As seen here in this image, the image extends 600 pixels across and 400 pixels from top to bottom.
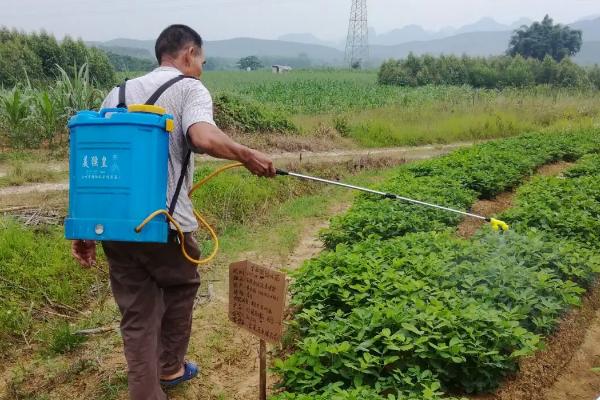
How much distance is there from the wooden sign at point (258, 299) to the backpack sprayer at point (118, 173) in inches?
26.1

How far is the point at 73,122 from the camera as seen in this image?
8.82 ft

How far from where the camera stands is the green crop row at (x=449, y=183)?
20.0ft

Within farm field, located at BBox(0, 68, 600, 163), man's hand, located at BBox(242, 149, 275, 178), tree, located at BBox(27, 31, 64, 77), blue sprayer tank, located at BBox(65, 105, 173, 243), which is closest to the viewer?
blue sprayer tank, located at BBox(65, 105, 173, 243)

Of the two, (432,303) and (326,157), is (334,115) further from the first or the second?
(432,303)

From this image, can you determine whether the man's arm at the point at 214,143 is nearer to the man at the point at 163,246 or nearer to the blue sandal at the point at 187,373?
the man at the point at 163,246

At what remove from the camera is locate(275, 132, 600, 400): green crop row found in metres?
3.21

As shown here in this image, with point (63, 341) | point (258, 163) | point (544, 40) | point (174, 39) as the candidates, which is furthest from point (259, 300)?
point (544, 40)

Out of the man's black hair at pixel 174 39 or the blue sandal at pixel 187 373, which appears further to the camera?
the blue sandal at pixel 187 373

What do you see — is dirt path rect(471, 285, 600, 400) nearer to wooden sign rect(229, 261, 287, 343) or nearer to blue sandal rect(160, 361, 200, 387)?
wooden sign rect(229, 261, 287, 343)

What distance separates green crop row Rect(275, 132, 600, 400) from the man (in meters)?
0.77

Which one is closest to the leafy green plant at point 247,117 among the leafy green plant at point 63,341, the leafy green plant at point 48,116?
the leafy green plant at point 48,116

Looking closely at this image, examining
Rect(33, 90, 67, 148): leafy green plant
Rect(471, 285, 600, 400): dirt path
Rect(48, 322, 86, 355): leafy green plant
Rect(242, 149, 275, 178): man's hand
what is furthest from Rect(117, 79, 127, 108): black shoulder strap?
Rect(33, 90, 67, 148): leafy green plant

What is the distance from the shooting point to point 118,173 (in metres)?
2.62

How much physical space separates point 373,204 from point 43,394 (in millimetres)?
4369
